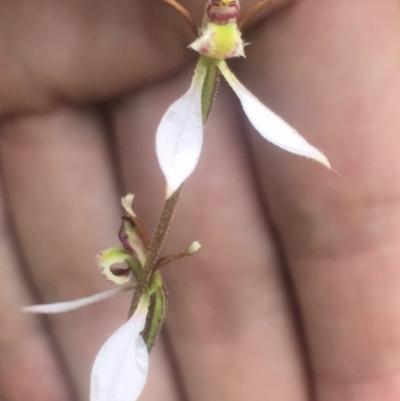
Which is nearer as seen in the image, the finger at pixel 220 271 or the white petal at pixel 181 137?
the white petal at pixel 181 137

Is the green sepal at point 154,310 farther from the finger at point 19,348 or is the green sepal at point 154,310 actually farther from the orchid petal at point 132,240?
the finger at point 19,348

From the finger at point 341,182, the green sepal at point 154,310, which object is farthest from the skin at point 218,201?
the green sepal at point 154,310

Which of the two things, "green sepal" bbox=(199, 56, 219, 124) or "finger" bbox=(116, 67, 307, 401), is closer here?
"green sepal" bbox=(199, 56, 219, 124)

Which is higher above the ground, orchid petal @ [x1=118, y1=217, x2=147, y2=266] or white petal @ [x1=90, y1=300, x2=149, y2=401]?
orchid petal @ [x1=118, y1=217, x2=147, y2=266]

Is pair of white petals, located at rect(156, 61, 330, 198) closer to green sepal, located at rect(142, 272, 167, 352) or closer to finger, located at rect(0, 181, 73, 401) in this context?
green sepal, located at rect(142, 272, 167, 352)

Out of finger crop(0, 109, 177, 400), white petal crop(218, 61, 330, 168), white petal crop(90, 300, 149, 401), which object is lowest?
white petal crop(90, 300, 149, 401)

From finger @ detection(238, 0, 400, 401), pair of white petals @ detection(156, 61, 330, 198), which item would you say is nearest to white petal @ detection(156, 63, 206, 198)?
pair of white petals @ detection(156, 61, 330, 198)

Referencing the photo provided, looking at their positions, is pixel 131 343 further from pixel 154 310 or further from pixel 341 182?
pixel 341 182
